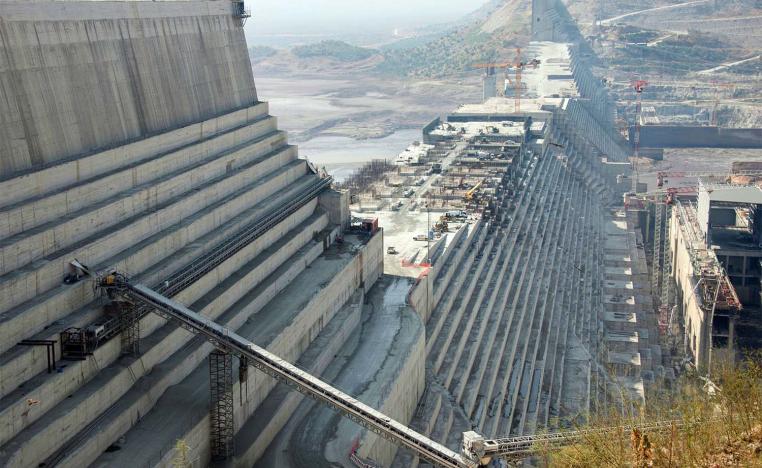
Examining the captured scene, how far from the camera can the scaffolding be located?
4059cm

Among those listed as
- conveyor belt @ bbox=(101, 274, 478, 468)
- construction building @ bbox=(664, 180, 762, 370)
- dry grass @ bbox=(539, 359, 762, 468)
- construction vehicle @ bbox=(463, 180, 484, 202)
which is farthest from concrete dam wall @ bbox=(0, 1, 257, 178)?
construction building @ bbox=(664, 180, 762, 370)

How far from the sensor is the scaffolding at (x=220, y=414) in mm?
40594

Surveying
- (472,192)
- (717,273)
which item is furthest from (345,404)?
(717,273)

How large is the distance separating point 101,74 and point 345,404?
66.4 ft

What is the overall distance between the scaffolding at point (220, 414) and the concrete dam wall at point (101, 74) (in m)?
11.8

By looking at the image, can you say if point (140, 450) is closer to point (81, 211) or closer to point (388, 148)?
point (81, 211)

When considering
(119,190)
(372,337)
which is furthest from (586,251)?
(119,190)

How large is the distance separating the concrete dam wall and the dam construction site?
0.14 metres

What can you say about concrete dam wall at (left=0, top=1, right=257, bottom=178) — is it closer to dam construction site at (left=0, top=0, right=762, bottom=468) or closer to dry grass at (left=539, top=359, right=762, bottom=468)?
dam construction site at (left=0, top=0, right=762, bottom=468)

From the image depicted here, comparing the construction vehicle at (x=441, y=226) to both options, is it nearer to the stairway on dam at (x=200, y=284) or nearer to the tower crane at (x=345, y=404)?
the stairway on dam at (x=200, y=284)

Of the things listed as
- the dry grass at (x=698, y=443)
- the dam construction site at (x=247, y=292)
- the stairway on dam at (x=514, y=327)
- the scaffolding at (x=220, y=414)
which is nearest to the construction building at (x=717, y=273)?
the dam construction site at (x=247, y=292)

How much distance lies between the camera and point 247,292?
170ft

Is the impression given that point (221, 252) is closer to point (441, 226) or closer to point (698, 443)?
point (698, 443)

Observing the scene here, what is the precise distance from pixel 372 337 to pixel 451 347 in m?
10.8
